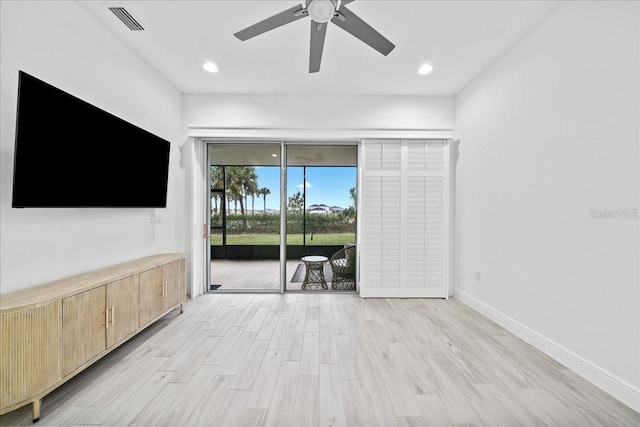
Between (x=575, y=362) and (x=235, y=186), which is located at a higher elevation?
(x=235, y=186)

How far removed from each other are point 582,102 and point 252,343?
128 inches

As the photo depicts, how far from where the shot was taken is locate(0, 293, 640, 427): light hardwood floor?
1.62m

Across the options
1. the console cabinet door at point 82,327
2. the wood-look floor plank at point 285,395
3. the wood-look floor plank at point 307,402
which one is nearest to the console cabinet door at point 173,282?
the console cabinet door at point 82,327

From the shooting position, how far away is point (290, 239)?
4219mm

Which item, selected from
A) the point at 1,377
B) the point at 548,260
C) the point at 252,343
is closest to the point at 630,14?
the point at 548,260

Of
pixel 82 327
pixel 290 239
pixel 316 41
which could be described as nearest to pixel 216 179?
pixel 290 239

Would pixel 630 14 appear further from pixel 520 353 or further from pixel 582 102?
pixel 520 353

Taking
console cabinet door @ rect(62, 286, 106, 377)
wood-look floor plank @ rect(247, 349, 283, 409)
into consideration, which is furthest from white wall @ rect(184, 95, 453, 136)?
wood-look floor plank @ rect(247, 349, 283, 409)

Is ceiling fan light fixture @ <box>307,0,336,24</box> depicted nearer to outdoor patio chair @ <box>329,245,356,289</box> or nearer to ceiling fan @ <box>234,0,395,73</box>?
ceiling fan @ <box>234,0,395,73</box>

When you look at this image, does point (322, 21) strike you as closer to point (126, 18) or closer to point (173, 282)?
point (126, 18)

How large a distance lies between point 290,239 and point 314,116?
5.94 feet

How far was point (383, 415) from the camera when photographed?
1629 mm

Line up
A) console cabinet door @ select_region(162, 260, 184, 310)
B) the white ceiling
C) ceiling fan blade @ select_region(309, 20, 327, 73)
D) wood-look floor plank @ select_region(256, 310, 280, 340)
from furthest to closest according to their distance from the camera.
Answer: console cabinet door @ select_region(162, 260, 184, 310) → wood-look floor plank @ select_region(256, 310, 280, 340) → the white ceiling → ceiling fan blade @ select_region(309, 20, 327, 73)

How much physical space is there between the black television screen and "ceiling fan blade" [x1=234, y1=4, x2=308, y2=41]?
132 cm
